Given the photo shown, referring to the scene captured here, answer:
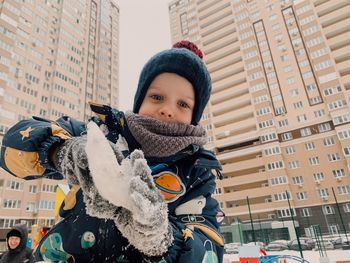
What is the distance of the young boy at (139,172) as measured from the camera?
0.48 metres

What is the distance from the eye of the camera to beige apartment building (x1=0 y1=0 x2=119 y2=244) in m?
27.5

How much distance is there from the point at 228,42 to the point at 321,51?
14519mm

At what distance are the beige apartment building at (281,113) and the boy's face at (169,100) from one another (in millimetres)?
24181

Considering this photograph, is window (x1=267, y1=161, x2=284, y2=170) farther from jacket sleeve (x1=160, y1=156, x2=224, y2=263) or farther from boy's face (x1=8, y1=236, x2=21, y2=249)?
jacket sleeve (x1=160, y1=156, x2=224, y2=263)

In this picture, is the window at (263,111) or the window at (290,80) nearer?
the window at (290,80)

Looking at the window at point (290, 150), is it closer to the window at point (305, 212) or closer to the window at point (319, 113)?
the window at point (319, 113)

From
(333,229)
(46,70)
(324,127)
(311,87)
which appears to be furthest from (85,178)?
(46,70)

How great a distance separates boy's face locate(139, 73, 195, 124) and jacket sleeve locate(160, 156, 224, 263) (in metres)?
0.28

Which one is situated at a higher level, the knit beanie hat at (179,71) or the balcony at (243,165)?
the balcony at (243,165)

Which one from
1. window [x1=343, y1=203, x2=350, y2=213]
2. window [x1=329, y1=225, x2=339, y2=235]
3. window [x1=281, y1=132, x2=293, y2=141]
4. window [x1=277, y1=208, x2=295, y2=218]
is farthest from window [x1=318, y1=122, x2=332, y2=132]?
window [x1=329, y1=225, x2=339, y2=235]

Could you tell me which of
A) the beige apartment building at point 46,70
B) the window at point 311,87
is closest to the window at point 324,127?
the window at point 311,87

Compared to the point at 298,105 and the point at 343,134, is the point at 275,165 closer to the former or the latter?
the point at 343,134

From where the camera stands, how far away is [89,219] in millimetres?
787

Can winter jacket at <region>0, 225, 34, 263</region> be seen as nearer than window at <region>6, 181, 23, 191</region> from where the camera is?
Yes
